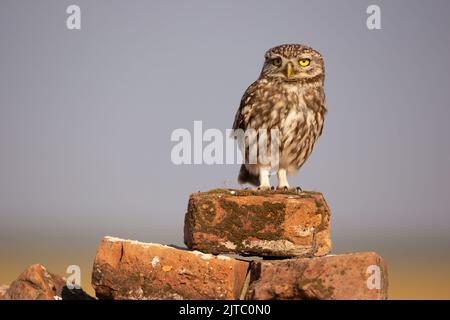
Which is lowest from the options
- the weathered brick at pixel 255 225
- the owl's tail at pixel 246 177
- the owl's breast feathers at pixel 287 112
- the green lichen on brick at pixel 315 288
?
the green lichen on brick at pixel 315 288

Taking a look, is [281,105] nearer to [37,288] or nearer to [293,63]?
[293,63]

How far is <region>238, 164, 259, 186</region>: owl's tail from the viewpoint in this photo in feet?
36.1

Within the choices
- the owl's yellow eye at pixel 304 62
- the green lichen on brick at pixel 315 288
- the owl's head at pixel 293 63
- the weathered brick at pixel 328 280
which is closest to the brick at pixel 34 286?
the weathered brick at pixel 328 280

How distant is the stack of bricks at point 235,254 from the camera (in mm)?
8398

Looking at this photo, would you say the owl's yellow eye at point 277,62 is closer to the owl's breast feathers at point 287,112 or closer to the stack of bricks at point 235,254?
the owl's breast feathers at point 287,112

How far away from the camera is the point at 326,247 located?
938 centimetres

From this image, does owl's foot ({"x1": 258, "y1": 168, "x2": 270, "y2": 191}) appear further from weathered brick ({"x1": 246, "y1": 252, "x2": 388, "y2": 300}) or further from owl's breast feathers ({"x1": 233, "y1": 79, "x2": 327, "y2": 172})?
weathered brick ({"x1": 246, "y1": 252, "x2": 388, "y2": 300})

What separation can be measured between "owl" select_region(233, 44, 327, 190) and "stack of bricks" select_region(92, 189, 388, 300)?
3.91 ft

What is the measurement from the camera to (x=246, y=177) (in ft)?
36.9

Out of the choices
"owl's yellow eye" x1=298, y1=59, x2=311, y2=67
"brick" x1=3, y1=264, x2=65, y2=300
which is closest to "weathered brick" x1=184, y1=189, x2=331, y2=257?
"brick" x1=3, y1=264, x2=65, y2=300

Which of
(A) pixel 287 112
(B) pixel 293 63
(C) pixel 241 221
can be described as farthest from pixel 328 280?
(B) pixel 293 63

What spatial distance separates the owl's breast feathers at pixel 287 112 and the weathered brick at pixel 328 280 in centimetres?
235

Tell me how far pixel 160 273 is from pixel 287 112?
3067 mm
